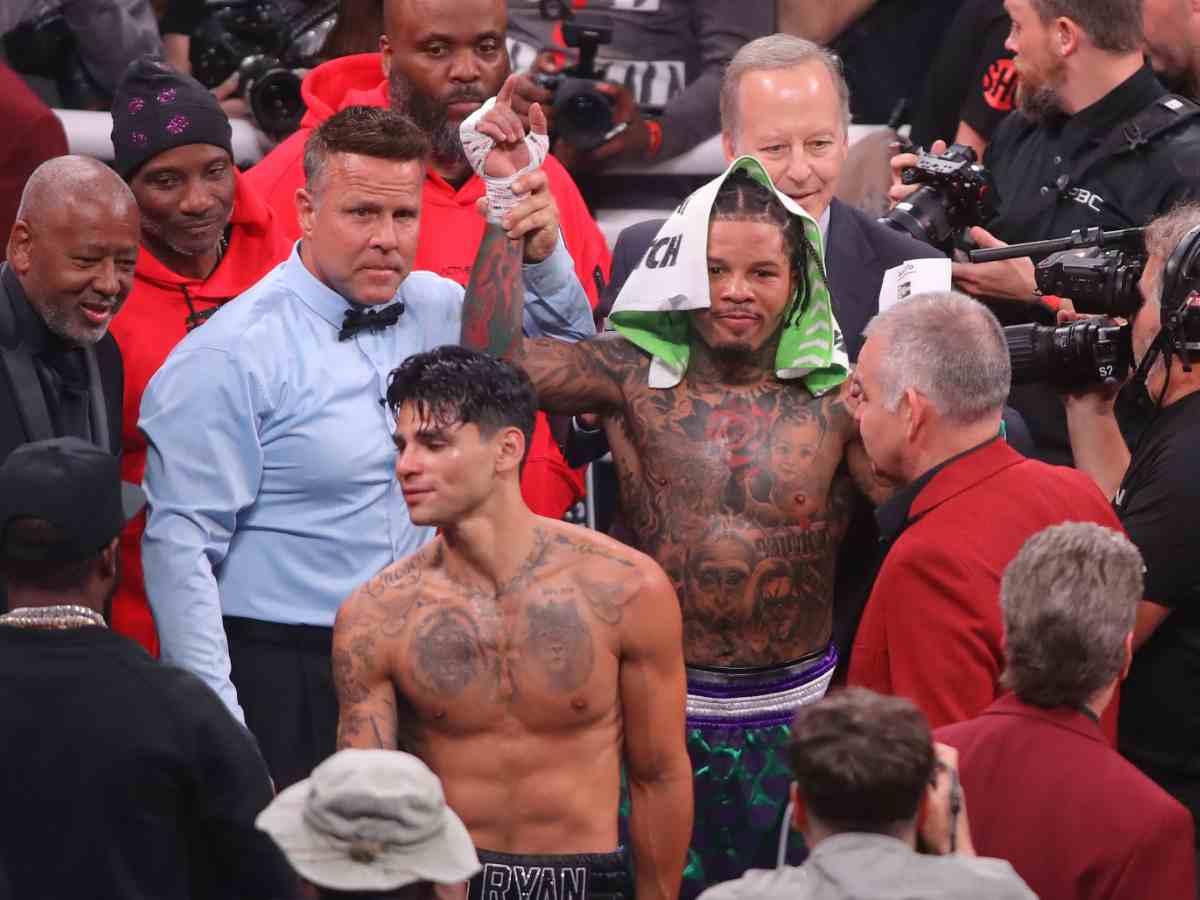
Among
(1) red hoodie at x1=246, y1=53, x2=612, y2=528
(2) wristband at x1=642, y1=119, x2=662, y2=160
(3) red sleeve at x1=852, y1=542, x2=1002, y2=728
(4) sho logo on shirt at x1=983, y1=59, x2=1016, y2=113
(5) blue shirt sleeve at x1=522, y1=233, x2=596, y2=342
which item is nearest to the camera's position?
(3) red sleeve at x1=852, y1=542, x2=1002, y2=728

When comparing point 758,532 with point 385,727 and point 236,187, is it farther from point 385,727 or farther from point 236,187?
point 236,187

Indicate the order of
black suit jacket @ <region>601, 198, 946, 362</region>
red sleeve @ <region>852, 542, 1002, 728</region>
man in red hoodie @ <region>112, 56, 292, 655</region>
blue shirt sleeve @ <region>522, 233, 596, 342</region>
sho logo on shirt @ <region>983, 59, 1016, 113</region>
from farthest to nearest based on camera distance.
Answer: sho logo on shirt @ <region>983, 59, 1016, 113</region>
black suit jacket @ <region>601, 198, 946, 362</region>
man in red hoodie @ <region>112, 56, 292, 655</region>
blue shirt sleeve @ <region>522, 233, 596, 342</region>
red sleeve @ <region>852, 542, 1002, 728</region>

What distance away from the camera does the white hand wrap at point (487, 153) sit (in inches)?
150

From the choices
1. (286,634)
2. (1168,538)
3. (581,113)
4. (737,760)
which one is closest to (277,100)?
(581,113)

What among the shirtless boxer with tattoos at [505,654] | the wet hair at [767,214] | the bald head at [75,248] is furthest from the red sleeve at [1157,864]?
the bald head at [75,248]

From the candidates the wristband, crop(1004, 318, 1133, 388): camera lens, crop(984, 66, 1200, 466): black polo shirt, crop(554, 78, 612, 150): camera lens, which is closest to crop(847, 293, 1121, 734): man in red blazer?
crop(1004, 318, 1133, 388): camera lens

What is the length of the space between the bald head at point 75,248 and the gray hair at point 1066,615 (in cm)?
183

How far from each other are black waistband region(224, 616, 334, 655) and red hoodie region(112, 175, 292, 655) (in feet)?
0.96

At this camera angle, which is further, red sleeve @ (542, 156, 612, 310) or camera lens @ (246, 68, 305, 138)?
camera lens @ (246, 68, 305, 138)

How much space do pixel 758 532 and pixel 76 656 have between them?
1.46 m

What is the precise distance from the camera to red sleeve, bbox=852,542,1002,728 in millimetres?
3312

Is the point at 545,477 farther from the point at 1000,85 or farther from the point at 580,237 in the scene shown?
the point at 1000,85

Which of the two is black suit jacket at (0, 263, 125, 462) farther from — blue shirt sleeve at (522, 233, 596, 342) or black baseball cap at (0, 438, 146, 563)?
blue shirt sleeve at (522, 233, 596, 342)

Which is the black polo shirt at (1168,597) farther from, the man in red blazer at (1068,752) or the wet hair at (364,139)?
the wet hair at (364,139)
